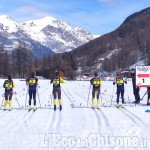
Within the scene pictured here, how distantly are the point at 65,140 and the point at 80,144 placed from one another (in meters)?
0.62

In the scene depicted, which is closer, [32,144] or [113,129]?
[32,144]

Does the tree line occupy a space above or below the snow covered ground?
above

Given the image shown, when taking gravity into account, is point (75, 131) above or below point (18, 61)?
below

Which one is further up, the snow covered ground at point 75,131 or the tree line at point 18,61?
the tree line at point 18,61

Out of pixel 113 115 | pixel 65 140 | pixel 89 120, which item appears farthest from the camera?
pixel 113 115

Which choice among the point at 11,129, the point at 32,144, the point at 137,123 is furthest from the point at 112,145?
the point at 11,129

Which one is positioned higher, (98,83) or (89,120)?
(98,83)

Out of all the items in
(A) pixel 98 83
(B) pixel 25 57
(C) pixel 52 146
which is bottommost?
(C) pixel 52 146

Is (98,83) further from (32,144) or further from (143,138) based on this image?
(32,144)

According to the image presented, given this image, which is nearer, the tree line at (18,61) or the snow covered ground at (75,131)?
the snow covered ground at (75,131)

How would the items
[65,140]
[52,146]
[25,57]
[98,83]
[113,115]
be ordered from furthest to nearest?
[25,57] < [98,83] < [113,115] < [65,140] < [52,146]

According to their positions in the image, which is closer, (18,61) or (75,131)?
(75,131)

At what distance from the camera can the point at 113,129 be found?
28.8 ft

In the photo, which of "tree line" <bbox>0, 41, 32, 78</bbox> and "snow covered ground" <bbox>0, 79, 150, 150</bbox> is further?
"tree line" <bbox>0, 41, 32, 78</bbox>
